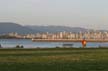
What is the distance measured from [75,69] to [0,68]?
495 cm

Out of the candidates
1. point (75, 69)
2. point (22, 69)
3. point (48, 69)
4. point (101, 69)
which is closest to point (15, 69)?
point (22, 69)

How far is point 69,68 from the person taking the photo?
82.8 ft

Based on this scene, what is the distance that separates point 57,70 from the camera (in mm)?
24016

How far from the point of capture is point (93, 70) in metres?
24.3

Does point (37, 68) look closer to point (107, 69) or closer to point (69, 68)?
point (69, 68)

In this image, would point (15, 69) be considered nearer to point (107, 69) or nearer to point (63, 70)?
point (63, 70)

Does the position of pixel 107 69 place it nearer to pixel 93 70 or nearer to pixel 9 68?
pixel 93 70

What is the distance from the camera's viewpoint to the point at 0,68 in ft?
82.9

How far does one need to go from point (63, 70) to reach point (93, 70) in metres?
1.92

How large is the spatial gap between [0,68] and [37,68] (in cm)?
244

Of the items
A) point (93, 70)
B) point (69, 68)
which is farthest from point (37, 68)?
point (93, 70)

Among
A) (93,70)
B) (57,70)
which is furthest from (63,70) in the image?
(93,70)

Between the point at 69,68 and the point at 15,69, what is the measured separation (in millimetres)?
3545

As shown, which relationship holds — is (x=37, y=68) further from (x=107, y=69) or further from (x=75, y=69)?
(x=107, y=69)
